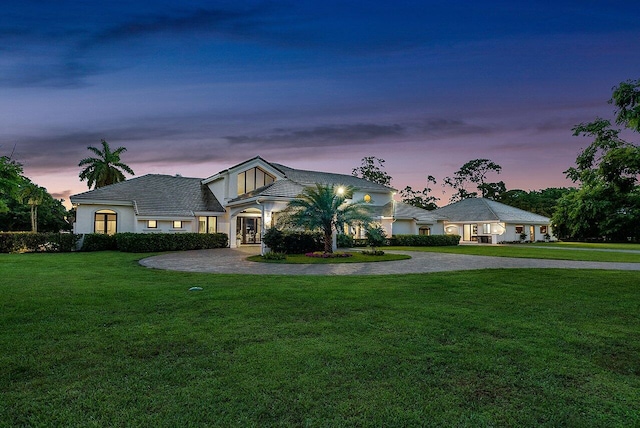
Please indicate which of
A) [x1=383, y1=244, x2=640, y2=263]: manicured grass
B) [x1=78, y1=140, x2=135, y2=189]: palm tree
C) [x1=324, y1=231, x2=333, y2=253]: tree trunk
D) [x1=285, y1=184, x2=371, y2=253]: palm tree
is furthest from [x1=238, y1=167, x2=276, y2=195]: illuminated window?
[x1=78, y1=140, x2=135, y2=189]: palm tree

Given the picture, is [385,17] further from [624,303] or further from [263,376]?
[263,376]

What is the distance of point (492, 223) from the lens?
43.8m

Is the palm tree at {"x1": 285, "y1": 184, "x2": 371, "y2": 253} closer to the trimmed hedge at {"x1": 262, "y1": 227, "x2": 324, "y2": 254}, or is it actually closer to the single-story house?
the trimmed hedge at {"x1": 262, "y1": 227, "x2": 324, "y2": 254}

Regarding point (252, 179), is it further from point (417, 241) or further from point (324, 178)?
point (417, 241)

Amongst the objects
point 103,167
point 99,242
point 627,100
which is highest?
point 103,167

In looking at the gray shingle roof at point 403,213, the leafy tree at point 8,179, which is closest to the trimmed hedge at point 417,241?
the gray shingle roof at point 403,213

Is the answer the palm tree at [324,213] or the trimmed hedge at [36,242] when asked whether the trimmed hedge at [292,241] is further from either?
the trimmed hedge at [36,242]

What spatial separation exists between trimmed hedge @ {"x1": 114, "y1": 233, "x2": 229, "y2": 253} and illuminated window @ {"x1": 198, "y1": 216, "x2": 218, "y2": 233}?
290 cm

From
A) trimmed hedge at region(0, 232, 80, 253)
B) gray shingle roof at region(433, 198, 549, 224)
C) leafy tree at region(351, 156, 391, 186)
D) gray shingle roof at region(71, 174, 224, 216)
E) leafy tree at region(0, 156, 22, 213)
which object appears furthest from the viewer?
leafy tree at region(351, 156, 391, 186)

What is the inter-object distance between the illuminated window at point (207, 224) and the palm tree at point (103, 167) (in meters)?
24.9

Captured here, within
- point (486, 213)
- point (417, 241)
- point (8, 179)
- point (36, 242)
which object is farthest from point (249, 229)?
point (486, 213)

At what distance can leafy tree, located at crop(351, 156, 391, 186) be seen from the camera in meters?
A: 58.6

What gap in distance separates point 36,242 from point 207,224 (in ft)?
35.6

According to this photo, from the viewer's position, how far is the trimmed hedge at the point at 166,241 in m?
21.9
